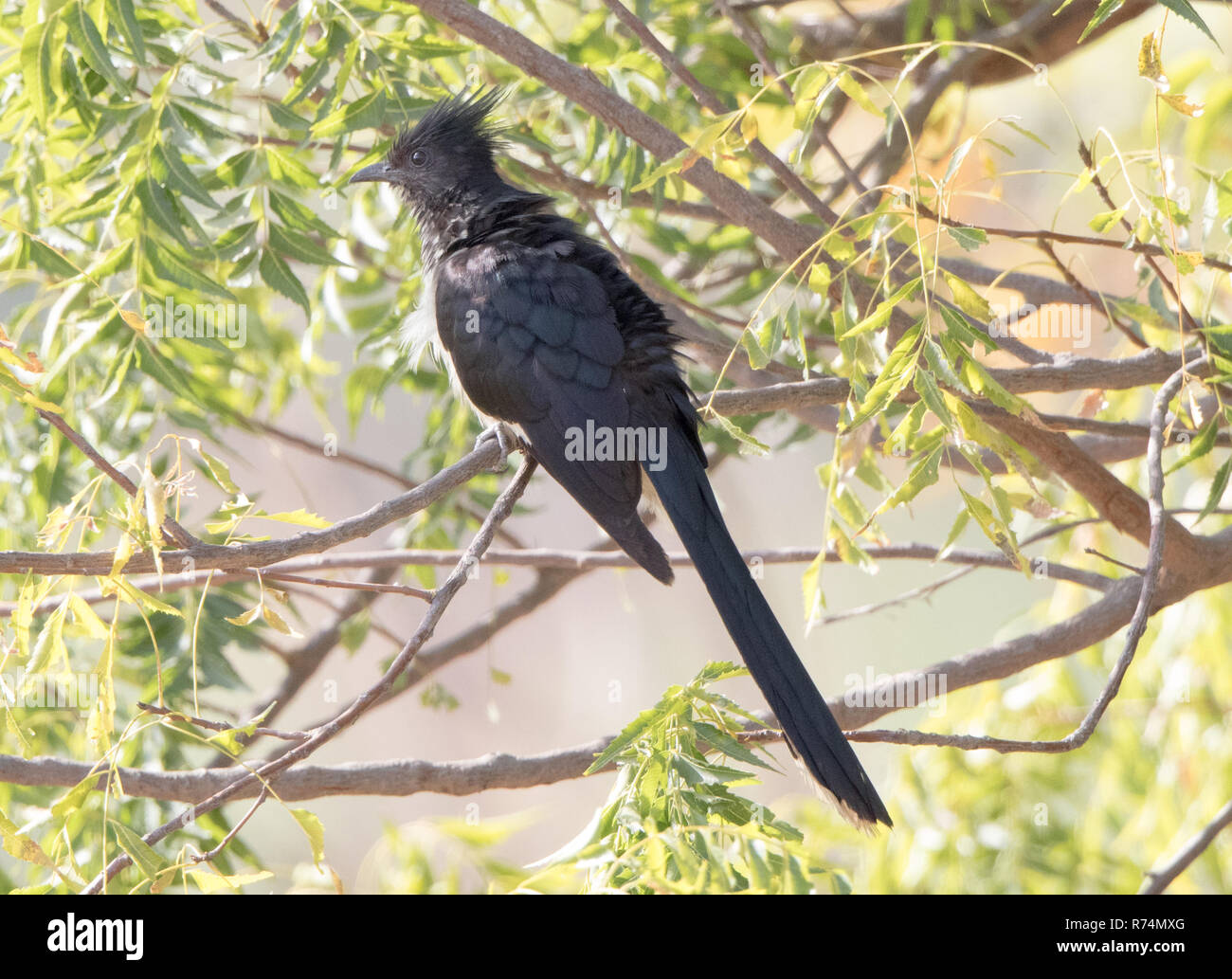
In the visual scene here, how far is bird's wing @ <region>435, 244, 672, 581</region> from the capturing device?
118 inches

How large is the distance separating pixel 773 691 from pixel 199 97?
1.98m

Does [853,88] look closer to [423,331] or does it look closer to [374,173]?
[423,331]

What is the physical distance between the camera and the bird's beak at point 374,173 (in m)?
3.73

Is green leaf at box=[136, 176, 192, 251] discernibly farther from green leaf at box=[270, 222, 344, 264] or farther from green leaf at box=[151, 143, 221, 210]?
green leaf at box=[270, 222, 344, 264]

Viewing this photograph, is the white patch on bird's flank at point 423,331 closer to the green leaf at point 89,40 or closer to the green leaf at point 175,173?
the green leaf at point 175,173

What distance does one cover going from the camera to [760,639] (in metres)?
2.54

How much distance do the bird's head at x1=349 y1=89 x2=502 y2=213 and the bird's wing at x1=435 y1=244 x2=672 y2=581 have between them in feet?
2.45

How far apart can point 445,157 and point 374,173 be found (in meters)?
0.27

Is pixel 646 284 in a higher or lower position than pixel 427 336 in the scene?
higher

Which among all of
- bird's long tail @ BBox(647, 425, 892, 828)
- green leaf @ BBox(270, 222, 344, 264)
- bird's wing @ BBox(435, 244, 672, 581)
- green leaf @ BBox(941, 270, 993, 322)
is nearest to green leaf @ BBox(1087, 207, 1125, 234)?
green leaf @ BBox(941, 270, 993, 322)

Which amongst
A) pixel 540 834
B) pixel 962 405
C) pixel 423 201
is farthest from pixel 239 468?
pixel 962 405

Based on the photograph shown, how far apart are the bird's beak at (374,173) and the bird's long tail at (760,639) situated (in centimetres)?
141

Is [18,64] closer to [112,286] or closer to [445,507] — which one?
[112,286]

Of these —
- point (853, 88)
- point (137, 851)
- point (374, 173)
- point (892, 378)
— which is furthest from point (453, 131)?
point (137, 851)
